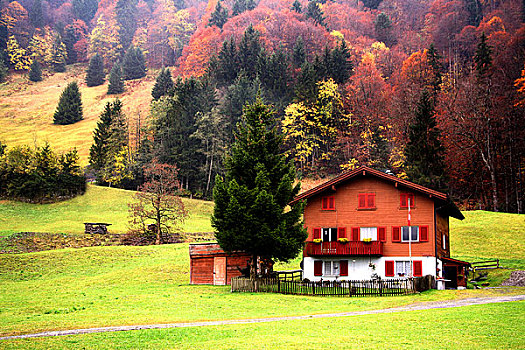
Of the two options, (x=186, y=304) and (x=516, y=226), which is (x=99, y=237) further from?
(x=516, y=226)

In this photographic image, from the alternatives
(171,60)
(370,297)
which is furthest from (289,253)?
(171,60)

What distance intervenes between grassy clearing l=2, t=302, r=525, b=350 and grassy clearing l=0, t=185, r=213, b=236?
5025 centimetres

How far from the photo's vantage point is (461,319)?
2033cm

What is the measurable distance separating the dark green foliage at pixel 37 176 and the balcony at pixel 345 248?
5464cm

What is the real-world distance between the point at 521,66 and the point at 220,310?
243ft

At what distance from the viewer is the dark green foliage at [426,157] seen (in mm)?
65875

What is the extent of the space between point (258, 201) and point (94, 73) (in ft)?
500

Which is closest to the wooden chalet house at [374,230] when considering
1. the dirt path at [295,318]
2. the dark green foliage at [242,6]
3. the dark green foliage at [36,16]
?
the dirt path at [295,318]

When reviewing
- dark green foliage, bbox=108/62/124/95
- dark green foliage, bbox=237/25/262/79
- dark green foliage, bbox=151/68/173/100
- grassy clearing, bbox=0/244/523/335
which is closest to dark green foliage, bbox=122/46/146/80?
dark green foliage, bbox=108/62/124/95

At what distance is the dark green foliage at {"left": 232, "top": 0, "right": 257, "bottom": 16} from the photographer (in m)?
163

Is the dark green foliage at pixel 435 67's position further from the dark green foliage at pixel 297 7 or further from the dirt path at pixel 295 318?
the dirt path at pixel 295 318

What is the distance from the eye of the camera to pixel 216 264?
40562 millimetres

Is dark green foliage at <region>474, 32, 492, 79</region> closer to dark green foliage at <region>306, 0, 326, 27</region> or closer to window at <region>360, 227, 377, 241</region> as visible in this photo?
window at <region>360, 227, 377, 241</region>

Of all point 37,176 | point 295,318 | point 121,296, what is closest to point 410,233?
point 295,318
